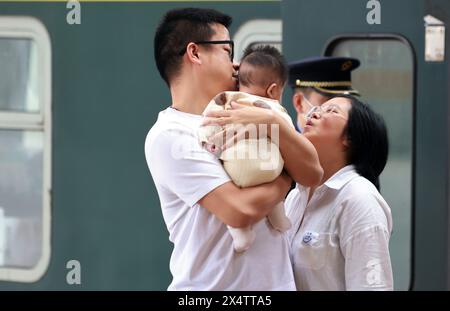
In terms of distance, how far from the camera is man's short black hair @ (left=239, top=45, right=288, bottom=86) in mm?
2334

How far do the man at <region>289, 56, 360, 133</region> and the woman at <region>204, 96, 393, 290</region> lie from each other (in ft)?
3.23

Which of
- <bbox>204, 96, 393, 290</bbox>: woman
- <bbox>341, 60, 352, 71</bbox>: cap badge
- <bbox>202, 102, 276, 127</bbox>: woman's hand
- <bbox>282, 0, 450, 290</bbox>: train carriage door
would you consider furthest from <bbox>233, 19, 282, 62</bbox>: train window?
<bbox>202, 102, 276, 127</bbox>: woman's hand

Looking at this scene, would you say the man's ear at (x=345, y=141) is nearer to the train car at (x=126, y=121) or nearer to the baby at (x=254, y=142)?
the baby at (x=254, y=142)

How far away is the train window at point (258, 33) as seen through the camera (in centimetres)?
384

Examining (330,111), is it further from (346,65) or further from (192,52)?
(346,65)

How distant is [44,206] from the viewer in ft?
13.5

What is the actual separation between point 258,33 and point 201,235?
1.81 metres

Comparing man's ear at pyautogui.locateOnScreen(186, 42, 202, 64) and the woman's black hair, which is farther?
the woman's black hair

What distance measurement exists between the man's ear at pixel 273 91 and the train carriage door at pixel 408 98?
4.36 ft

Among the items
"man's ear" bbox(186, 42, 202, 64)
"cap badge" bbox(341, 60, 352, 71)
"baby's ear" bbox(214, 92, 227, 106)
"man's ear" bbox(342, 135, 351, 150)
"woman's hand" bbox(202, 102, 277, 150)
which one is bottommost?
"man's ear" bbox(342, 135, 351, 150)

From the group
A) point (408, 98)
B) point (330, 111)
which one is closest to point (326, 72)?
point (408, 98)

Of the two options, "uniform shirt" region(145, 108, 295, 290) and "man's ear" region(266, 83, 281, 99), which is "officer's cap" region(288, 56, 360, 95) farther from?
"uniform shirt" region(145, 108, 295, 290)
